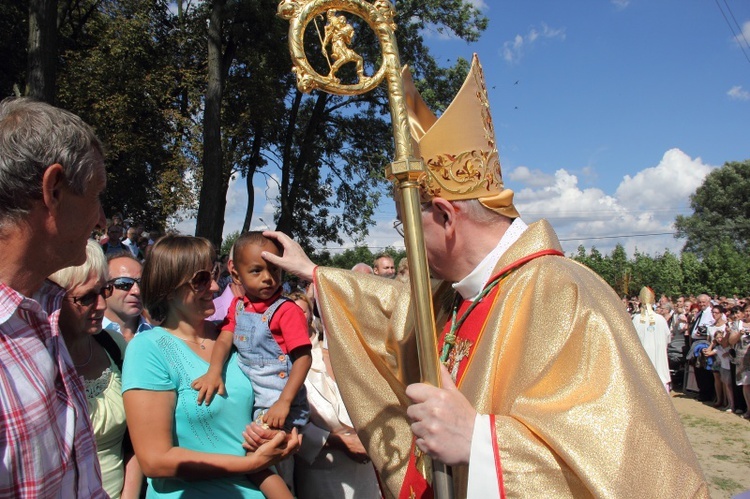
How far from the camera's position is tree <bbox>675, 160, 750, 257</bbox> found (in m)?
52.8

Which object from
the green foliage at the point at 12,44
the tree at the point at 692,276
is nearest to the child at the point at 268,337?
the green foliage at the point at 12,44

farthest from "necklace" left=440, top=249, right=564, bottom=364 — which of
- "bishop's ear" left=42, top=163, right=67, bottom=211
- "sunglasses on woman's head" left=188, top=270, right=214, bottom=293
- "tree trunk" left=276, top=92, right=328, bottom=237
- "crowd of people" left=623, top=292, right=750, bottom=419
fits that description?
"tree trunk" left=276, top=92, right=328, bottom=237

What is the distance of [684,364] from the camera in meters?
14.6

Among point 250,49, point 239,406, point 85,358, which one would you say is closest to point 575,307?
point 239,406

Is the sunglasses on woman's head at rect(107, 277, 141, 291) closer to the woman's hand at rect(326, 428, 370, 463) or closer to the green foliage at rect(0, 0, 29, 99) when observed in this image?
the woman's hand at rect(326, 428, 370, 463)

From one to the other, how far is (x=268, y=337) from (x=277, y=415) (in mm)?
401

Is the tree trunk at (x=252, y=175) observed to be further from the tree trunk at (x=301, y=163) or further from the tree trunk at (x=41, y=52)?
the tree trunk at (x=41, y=52)

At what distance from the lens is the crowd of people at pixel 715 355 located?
10.8 meters

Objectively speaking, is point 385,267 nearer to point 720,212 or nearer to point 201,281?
point 201,281

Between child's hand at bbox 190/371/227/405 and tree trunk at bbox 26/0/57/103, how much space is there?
246 inches

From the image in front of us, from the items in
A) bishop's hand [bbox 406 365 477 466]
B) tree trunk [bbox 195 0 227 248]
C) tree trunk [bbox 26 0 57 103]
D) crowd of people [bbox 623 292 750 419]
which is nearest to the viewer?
bishop's hand [bbox 406 365 477 466]

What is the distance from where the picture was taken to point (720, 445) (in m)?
8.85

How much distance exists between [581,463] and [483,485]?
0.27 meters

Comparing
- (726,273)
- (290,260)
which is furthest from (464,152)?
(726,273)
